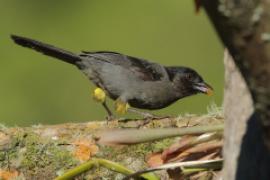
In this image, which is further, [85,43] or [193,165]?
[85,43]

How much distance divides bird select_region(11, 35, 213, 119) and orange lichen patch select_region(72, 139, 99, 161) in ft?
9.23

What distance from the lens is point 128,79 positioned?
5.99 m

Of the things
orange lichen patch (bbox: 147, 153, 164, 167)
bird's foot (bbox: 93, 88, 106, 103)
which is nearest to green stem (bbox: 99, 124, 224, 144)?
orange lichen patch (bbox: 147, 153, 164, 167)

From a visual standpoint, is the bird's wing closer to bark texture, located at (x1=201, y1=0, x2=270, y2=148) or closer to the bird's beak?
the bird's beak

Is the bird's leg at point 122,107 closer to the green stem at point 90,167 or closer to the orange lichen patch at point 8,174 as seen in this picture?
the orange lichen patch at point 8,174

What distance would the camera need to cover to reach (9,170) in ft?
9.15

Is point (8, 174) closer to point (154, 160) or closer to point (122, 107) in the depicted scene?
point (154, 160)

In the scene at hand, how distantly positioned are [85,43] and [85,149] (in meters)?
4.73

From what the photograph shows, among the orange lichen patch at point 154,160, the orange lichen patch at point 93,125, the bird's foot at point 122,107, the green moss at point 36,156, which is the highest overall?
the bird's foot at point 122,107

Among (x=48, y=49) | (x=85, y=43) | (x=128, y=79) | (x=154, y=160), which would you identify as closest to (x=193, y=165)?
(x=154, y=160)

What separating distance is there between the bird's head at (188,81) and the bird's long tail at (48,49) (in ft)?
2.08

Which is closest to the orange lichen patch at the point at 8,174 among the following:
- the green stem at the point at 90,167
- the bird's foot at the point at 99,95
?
the green stem at the point at 90,167

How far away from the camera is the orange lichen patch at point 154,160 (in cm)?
260

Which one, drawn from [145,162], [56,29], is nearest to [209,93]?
[56,29]
